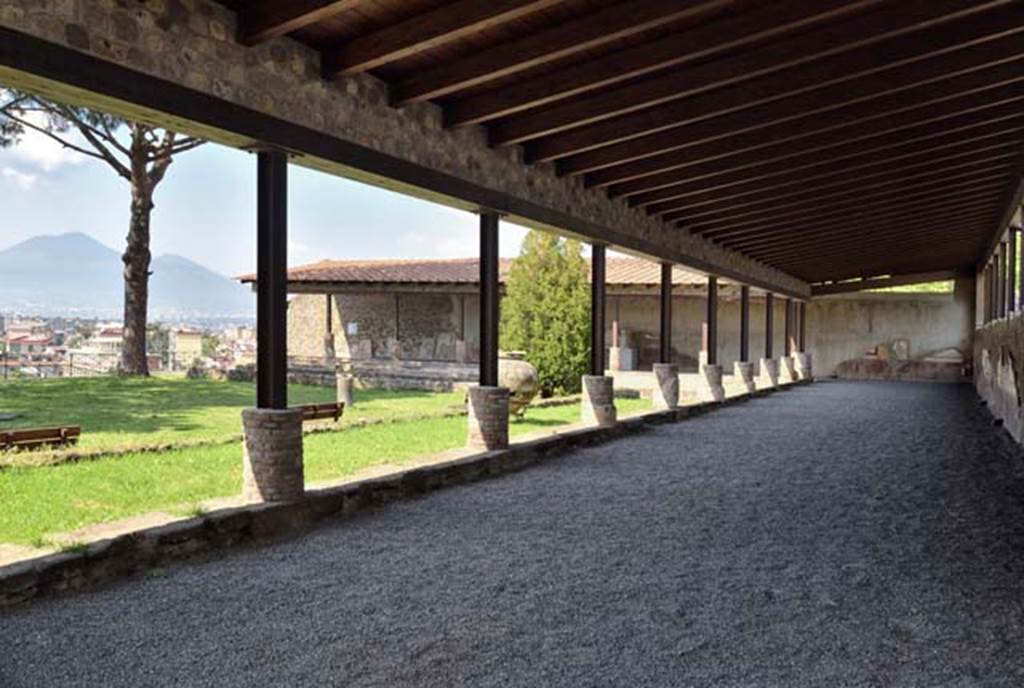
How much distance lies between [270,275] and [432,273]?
18682 millimetres

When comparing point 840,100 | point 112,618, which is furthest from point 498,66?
point 112,618

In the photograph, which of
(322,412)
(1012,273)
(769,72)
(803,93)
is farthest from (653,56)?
(1012,273)

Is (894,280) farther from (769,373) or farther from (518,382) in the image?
(518,382)

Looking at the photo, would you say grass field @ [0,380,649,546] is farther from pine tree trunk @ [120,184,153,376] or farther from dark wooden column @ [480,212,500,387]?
pine tree trunk @ [120,184,153,376]

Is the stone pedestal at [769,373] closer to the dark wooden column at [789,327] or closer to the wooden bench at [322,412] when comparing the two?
the dark wooden column at [789,327]

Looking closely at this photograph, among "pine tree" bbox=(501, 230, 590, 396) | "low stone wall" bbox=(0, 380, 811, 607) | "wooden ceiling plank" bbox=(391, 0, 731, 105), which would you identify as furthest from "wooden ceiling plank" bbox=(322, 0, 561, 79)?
"pine tree" bbox=(501, 230, 590, 396)

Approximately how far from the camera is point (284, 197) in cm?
527

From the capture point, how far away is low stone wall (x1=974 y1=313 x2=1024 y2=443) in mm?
9258

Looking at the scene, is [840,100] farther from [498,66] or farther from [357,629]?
[357,629]

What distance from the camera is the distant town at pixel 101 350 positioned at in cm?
2067

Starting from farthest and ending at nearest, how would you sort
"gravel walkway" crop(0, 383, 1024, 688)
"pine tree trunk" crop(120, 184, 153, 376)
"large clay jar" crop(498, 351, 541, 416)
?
Answer: "pine tree trunk" crop(120, 184, 153, 376) → "large clay jar" crop(498, 351, 541, 416) → "gravel walkway" crop(0, 383, 1024, 688)

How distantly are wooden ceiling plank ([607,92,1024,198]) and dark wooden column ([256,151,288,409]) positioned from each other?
5.39 m

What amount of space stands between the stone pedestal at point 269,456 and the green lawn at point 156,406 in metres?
3.95

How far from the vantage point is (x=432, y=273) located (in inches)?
934
